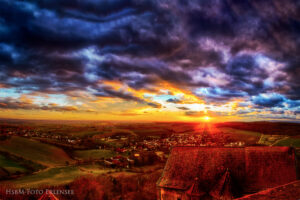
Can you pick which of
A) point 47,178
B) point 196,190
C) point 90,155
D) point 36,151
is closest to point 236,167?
point 196,190

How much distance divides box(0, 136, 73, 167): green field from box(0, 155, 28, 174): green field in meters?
4.57

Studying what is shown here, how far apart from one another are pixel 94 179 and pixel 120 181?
29.0ft

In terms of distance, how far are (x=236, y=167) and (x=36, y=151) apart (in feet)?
220

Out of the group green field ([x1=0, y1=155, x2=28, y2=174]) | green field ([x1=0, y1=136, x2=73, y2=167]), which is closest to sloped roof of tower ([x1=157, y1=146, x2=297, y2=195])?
green field ([x1=0, y1=155, x2=28, y2=174])

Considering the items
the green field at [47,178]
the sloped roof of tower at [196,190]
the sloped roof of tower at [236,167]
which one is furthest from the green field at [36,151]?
the sloped roof of tower at [196,190]

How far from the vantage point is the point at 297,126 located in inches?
2955

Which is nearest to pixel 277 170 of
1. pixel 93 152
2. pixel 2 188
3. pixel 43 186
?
pixel 43 186

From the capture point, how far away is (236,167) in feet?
71.4

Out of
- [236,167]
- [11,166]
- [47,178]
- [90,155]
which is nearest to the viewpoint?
[236,167]

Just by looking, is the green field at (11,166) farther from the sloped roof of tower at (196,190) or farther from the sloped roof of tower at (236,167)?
the sloped roof of tower at (196,190)

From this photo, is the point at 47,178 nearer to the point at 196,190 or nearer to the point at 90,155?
the point at 90,155

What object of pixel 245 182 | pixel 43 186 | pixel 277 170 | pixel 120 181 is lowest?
pixel 120 181

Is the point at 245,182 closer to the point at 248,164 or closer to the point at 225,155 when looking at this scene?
the point at 248,164

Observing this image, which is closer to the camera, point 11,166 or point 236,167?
point 236,167
